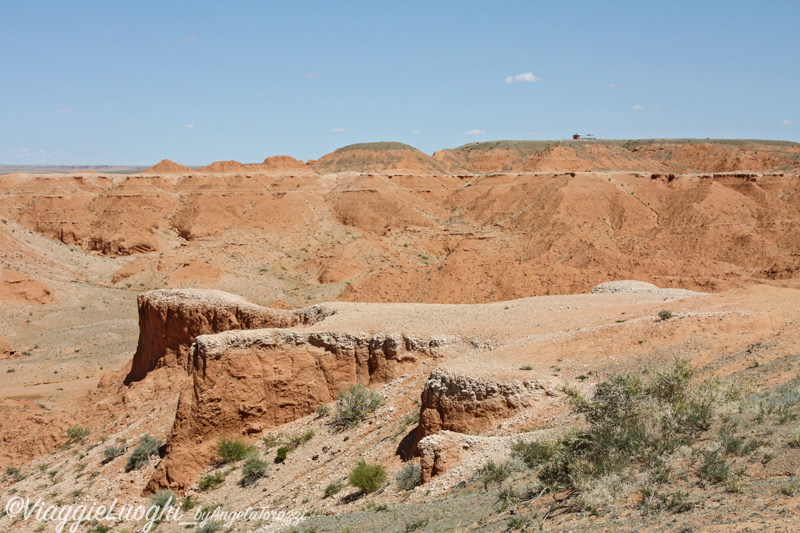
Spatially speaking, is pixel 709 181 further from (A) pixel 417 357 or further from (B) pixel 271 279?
(A) pixel 417 357

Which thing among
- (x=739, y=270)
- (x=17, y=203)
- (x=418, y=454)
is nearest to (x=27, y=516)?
(x=418, y=454)

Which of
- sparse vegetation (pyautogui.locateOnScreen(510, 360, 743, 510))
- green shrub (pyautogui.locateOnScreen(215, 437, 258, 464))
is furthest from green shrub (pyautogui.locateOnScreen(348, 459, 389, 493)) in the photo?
green shrub (pyautogui.locateOnScreen(215, 437, 258, 464))

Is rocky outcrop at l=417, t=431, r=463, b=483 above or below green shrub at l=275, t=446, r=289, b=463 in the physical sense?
above

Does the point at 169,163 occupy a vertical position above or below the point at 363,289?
above

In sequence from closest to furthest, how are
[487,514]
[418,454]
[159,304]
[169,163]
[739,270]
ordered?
[487,514] → [418,454] → [159,304] → [739,270] → [169,163]

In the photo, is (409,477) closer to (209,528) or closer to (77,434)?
(209,528)

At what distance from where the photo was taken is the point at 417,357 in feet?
50.6

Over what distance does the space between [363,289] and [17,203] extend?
37725mm

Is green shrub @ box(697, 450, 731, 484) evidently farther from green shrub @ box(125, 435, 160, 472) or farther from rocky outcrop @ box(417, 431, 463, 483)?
green shrub @ box(125, 435, 160, 472)

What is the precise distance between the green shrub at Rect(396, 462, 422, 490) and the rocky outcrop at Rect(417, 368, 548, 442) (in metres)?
1.21

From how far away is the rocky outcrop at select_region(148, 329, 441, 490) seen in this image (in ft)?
48.2

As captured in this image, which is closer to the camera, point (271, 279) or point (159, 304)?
point (159, 304)

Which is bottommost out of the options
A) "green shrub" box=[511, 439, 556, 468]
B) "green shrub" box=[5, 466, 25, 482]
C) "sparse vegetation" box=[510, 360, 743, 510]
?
"green shrub" box=[5, 466, 25, 482]

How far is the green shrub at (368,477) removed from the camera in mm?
10953
